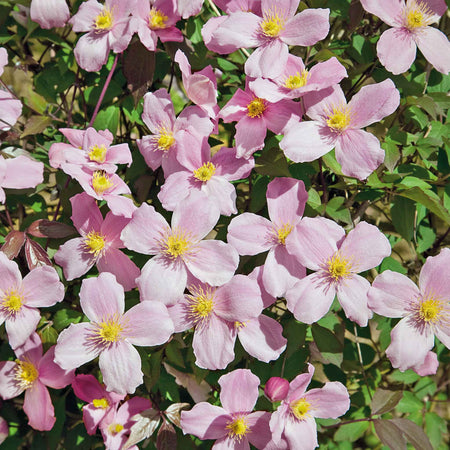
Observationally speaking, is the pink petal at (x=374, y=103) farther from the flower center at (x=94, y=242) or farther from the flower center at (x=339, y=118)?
the flower center at (x=94, y=242)

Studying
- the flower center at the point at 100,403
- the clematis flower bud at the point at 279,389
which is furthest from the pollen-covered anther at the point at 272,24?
the flower center at the point at 100,403

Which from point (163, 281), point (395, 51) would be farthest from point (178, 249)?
point (395, 51)

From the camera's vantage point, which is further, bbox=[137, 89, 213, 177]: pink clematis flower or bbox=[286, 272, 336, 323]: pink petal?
bbox=[137, 89, 213, 177]: pink clematis flower

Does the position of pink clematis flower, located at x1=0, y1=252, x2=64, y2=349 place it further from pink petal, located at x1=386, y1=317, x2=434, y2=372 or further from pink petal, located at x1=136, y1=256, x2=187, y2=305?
pink petal, located at x1=386, y1=317, x2=434, y2=372

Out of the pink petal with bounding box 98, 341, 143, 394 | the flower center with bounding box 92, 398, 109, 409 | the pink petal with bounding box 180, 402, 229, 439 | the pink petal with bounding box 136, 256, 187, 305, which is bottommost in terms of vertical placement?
the flower center with bounding box 92, 398, 109, 409

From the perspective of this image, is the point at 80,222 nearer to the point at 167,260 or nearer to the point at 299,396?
the point at 167,260

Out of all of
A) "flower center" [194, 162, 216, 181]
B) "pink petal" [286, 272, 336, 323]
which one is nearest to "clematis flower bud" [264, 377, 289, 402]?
"pink petal" [286, 272, 336, 323]
